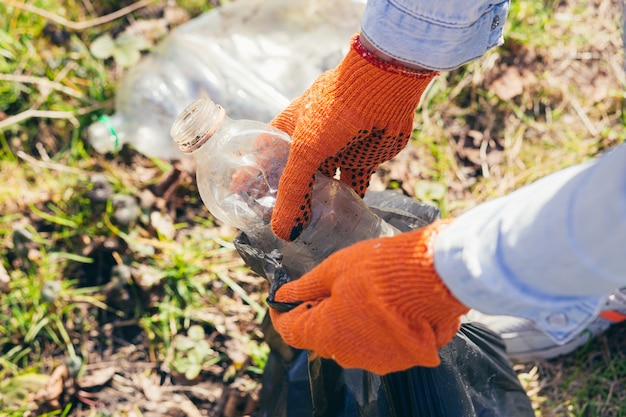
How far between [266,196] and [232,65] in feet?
3.79

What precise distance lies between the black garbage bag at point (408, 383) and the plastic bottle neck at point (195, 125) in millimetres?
258

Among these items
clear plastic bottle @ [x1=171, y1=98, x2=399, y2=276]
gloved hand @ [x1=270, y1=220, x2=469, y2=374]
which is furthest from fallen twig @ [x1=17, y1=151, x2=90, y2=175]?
gloved hand @ [x1=270, y1=220, x2=469, y2=374]

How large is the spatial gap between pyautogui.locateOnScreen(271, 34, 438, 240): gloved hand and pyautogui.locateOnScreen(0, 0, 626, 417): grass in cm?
87

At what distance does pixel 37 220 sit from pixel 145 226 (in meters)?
0.45

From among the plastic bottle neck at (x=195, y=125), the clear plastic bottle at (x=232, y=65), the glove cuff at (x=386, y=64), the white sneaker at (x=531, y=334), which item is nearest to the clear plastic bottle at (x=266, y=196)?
the plastic bottle neck at (x=195, y=125)

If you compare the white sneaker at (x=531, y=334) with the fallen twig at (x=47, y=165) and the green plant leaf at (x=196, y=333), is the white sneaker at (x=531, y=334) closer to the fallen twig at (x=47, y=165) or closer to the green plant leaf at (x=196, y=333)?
the green plant leaf at (x=196, y=333)

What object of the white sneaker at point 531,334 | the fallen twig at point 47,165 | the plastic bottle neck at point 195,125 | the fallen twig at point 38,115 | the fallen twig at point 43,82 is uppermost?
the plastic bottle neck at point 195,125

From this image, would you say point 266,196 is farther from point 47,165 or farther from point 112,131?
point 47,165

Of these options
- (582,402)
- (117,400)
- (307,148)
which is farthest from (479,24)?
(117,400)

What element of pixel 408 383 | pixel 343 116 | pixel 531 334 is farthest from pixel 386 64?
pixel 531 334

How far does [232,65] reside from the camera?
253 centimetres

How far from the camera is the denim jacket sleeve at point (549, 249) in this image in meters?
0.78

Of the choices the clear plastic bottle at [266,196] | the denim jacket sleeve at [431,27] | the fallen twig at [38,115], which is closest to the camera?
the denim jacket sleeve at [431,27]

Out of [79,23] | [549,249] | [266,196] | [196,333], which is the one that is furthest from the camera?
[79,23]
